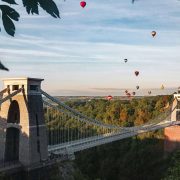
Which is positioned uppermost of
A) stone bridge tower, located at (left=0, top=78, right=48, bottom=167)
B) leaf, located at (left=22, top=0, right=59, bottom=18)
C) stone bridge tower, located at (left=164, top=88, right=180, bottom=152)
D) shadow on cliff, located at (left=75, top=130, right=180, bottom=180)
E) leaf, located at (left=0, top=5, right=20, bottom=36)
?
leaf, located at (left=22, top=0, right=59, bottom=18)

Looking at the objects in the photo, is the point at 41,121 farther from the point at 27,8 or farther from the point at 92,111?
the point at 92,111

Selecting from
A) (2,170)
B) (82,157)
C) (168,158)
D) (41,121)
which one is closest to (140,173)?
(168,158)

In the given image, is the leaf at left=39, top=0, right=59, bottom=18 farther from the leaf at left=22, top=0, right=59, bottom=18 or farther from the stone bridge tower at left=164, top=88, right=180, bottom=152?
the stone bridge tower at left=164, top=88, right=180, bottom=152

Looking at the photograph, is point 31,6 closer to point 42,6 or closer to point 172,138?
point 42,6

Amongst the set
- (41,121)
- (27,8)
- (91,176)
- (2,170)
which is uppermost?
(27,8)

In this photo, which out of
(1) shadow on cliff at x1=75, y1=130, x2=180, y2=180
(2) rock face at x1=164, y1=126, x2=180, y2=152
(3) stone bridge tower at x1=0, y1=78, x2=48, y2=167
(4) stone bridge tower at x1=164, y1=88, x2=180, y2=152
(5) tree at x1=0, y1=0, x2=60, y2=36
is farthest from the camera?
(2) rock face at x1=164, y1=126, x2=180, y2=152

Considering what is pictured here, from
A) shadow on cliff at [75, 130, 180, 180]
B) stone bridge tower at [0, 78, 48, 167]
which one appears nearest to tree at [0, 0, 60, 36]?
stone bridge tower at [0, 78, 48, 167]

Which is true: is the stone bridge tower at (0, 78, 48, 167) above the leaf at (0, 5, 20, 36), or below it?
below

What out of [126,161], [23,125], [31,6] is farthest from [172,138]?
[31,6]
